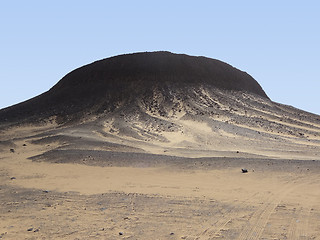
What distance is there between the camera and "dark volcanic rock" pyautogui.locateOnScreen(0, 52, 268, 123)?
4947 centimetres

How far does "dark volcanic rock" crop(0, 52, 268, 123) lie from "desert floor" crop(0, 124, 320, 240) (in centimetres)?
2894

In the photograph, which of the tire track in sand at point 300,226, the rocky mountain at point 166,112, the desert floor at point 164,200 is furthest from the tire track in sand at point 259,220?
the rocky mountain at point 166,112

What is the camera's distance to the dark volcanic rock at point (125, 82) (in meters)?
49.5

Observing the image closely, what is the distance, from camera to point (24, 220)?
9.88 meters

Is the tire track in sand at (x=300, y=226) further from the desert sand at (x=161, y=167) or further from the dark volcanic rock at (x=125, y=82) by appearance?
the dark volcanic rock at (x=125, y=82)

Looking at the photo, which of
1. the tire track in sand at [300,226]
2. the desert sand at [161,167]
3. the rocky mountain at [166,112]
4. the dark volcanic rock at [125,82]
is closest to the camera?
the tire track in sand at [300,226]

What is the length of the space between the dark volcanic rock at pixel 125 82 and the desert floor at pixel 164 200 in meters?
28.9

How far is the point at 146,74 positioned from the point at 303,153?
30.8 meters

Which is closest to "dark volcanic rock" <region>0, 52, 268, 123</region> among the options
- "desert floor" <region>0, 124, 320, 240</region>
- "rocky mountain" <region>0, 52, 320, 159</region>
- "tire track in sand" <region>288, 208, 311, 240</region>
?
"rocky mountain" <region>0, 52, 320, 159</region>

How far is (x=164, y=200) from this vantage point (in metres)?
12.0

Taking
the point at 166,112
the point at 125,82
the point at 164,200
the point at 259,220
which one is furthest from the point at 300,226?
the point at 125,82

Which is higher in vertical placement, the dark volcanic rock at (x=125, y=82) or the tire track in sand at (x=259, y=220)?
the dark volcanic rock at (x=125, y=82)

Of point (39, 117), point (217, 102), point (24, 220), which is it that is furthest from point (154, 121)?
point (24, 220)

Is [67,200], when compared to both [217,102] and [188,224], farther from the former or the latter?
[217,102]
